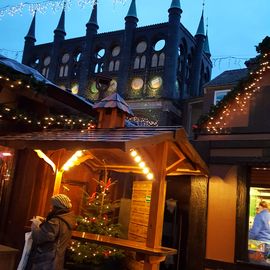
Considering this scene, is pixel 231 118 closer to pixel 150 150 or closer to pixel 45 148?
pixel 150 150

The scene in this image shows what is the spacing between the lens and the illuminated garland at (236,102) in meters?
10.1

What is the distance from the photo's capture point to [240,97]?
33.5ft

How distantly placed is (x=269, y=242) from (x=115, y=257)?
152 inches

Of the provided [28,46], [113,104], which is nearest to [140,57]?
[28,46]

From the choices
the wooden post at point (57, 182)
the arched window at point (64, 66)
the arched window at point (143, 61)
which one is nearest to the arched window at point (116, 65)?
the arched window at point (143, 61)

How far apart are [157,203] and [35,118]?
4.86 metres

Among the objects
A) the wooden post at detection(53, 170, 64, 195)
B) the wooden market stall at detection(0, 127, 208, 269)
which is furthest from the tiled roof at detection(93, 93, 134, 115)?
the wooden post at detection(53, 170, 64, 195)

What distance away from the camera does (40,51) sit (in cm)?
5516

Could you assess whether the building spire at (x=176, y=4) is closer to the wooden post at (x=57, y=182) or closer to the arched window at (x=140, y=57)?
the arched window at (x=140, y=57)

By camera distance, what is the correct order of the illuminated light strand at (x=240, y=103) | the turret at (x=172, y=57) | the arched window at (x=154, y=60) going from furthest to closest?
1. the arched window at (x=154, y=60)
2. the turret at (x=172, y=57)
3. the illuminated light strand at (x=240, y=103)

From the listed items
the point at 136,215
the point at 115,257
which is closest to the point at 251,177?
the point at 136,215

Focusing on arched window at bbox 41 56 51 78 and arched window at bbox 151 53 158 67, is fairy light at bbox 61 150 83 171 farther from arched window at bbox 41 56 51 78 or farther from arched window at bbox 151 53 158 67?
arched window at bbox 41 56 51 78

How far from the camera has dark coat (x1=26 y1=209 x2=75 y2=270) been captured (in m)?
5.75

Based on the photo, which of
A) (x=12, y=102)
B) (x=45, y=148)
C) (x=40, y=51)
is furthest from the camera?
(x=40, y=51)
